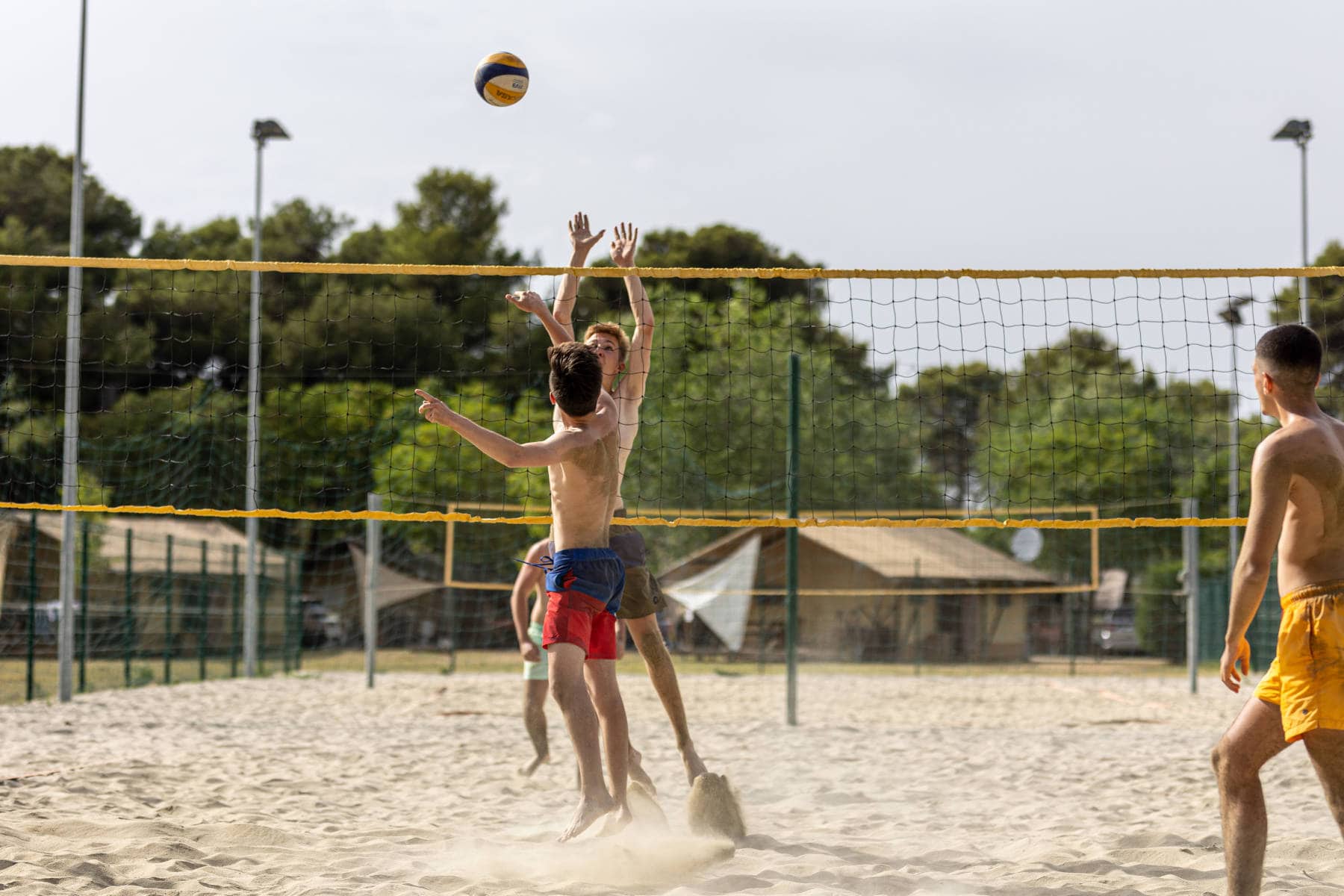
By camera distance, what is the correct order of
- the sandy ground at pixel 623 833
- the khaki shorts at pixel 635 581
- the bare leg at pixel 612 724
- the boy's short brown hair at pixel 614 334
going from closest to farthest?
the sandy ground at pixel 623 833
the bare leg at pixel 612 724
the boy's short brown hair at pixel 614 334
the khaki shorts at pixel 635 581

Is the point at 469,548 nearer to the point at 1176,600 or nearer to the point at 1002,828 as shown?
the point at 1176,600

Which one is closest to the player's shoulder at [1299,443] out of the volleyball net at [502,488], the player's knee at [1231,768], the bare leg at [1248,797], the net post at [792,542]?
the bare leg at [1248,797]

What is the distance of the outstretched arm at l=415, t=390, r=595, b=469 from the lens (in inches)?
133

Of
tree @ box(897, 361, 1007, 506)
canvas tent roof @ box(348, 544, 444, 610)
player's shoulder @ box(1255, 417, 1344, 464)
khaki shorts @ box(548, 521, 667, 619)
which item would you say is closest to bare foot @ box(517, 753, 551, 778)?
khaki shorts @ box(548, 521, 667, 619)

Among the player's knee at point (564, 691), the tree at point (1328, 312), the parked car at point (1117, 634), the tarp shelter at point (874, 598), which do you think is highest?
the tree at point (1328, 312)

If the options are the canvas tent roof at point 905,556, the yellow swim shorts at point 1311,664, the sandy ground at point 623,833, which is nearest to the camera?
the yellow swim shorts at point 1311,664

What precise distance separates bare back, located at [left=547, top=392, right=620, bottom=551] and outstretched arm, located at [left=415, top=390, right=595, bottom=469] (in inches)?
6.7

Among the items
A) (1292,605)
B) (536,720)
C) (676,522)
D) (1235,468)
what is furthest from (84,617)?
(1235,468)

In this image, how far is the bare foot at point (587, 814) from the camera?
145 inches

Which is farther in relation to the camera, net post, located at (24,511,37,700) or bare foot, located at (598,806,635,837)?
net post, located at (24,511,37,700)

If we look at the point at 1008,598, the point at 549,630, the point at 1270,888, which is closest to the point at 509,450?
the point at 549,630

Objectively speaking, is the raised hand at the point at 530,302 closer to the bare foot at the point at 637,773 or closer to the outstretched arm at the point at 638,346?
the outstretched arm at the point at 638,346

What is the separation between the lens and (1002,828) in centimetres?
470

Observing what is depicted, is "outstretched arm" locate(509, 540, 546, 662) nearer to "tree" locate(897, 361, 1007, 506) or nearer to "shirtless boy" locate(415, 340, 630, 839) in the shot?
"shirtless boy" locate(415, 340, 630, 839)
